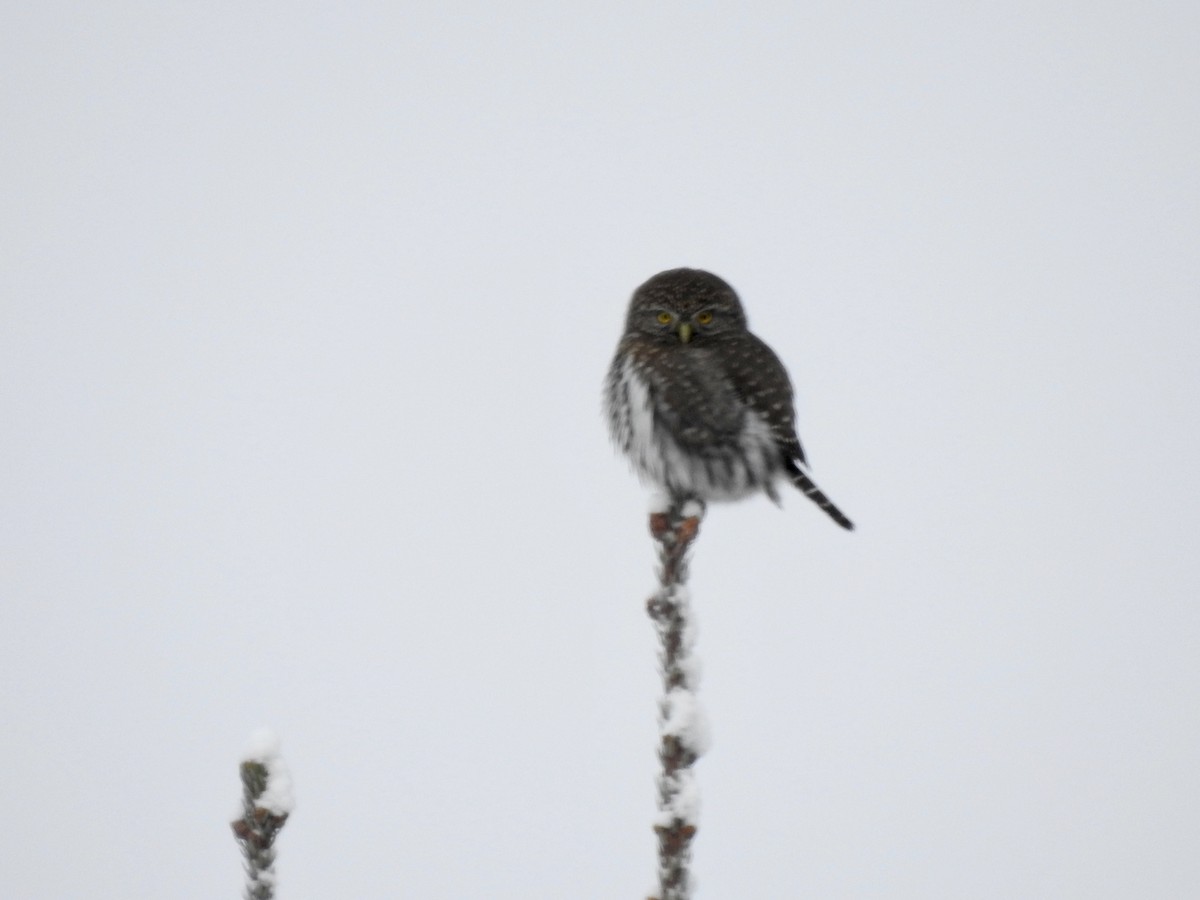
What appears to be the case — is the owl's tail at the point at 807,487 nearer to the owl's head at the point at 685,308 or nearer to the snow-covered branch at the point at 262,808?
the owl's head at the point at 685,308

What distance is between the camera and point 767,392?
7.43 meters

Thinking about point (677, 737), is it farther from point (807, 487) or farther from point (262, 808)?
point (807, 487)

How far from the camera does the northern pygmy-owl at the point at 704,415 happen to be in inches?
287

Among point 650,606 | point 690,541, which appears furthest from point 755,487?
point 650,606

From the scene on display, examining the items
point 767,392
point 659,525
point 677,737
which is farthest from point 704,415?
point 677,737

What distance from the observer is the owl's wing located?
7.38 metres

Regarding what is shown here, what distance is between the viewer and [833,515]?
7391mm

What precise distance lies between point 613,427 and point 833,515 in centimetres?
132

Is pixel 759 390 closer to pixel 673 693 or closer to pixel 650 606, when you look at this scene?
pixel 650 606

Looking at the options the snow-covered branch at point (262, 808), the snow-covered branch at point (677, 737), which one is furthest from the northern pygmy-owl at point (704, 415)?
the snow-covered branch at point (262, 808)

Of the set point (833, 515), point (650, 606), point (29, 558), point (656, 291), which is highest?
point (29, 558)

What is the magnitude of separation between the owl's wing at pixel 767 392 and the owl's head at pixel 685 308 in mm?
291

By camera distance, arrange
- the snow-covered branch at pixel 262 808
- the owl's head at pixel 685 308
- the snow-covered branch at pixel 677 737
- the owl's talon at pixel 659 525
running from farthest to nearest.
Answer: the owl's head at pixel 685 308 → the owl's talon at pixel 659 525 → the snow-covered branch at pixel 677 737 → the snow-covered branch at pixel 262 808

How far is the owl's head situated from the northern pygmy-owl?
1 centimetres
